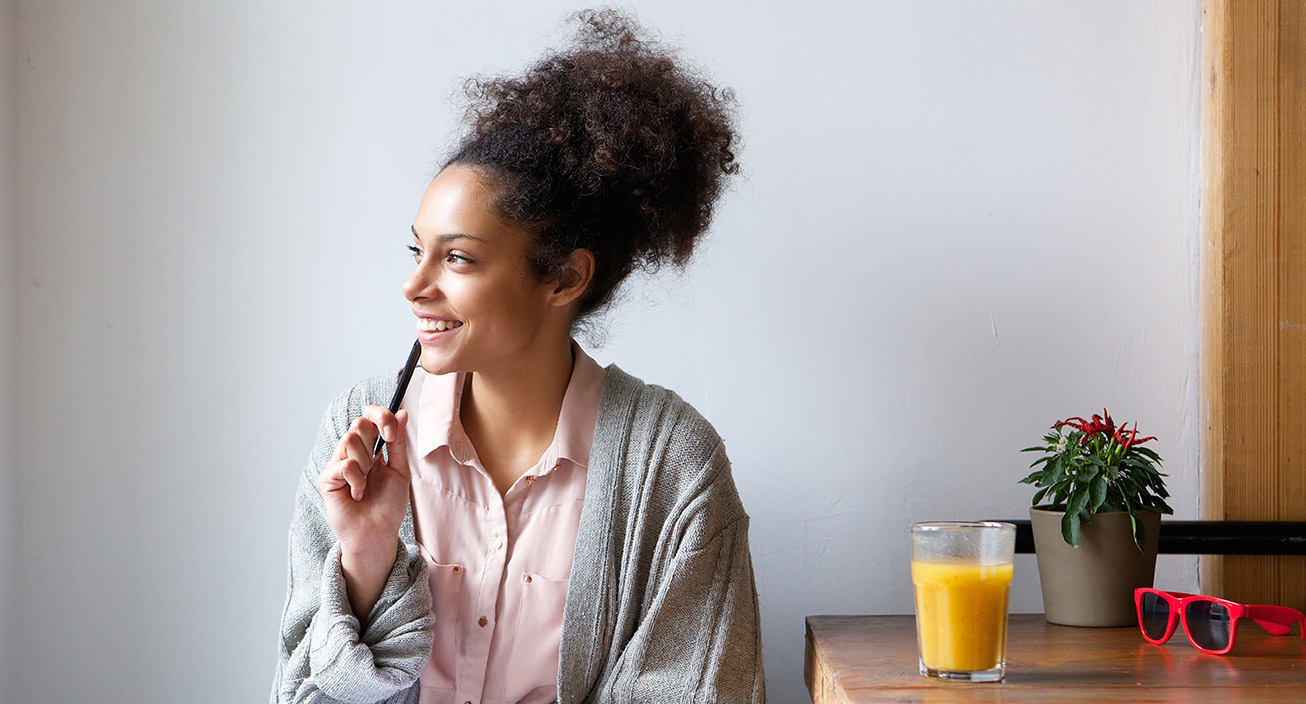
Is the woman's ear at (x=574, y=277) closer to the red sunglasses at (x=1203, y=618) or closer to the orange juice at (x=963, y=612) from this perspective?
the orange juice at (x=963, y=612)

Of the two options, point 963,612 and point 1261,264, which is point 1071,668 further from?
point 1261,264

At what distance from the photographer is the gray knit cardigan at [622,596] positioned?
112cm

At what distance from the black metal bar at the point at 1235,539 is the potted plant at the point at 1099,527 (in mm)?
141

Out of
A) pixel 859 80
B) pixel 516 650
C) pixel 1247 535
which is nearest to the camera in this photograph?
pixel 516 650

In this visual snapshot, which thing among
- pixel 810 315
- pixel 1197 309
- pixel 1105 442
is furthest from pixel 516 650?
pixel 1197 309

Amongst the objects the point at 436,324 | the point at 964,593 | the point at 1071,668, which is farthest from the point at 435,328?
the point at 1071,668

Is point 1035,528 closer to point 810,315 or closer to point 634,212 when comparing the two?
point 810,315

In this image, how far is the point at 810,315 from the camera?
1.47 m

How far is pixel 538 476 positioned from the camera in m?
1.22

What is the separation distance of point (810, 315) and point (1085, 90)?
1.54 ft

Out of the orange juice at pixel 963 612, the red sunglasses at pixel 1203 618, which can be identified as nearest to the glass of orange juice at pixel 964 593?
the orange juice at pixel 963 612

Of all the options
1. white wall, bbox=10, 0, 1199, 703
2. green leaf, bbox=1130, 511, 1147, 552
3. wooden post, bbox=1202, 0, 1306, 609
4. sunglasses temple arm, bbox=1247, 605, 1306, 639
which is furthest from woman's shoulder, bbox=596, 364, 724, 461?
wooden post, bbox=1202, 0, 1306, 609

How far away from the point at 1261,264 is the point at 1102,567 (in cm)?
47

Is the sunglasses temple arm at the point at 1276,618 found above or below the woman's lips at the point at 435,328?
below
